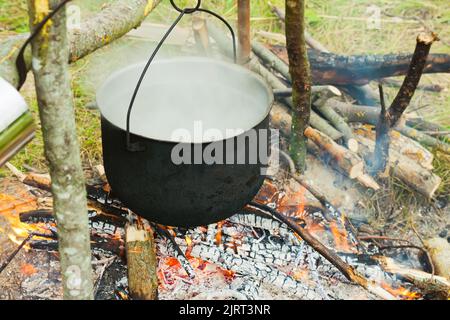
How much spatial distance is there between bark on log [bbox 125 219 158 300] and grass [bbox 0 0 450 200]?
145cm

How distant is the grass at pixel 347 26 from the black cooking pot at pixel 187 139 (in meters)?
1.23

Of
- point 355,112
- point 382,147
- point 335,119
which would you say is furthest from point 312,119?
point 382,147

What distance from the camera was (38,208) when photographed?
3.04m

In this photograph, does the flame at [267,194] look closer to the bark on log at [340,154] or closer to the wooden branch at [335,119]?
Result: the bark on log at [340,154]

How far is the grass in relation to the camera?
4.21 metres

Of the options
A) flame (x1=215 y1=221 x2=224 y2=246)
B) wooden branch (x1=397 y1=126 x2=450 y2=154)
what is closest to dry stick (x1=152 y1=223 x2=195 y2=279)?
flame (x1=215 y1=221 x2=224 y2=246)

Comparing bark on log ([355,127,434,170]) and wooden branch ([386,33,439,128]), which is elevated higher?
wooden branch ([386,33,439,128])

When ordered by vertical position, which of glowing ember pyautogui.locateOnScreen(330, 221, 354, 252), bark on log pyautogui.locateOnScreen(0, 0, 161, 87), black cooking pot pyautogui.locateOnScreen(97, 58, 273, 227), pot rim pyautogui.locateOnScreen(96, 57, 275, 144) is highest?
bark on log pyautogui.locateOnScreen(0, 0, 161, 87)

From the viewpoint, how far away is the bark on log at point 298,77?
298 cm

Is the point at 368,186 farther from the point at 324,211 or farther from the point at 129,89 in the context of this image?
the point at 129,89

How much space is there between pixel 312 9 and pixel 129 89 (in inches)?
106

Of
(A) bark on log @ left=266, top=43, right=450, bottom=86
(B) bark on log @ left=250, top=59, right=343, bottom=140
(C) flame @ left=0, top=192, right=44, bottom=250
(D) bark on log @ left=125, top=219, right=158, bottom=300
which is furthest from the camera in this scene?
(A) bark on log @ left=266, top=43, right=450, bottom=86

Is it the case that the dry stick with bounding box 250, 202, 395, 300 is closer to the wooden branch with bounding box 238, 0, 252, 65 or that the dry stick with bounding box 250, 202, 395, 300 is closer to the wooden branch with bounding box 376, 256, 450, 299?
the wooden branch with bounding box 376, 256, 450, 299
